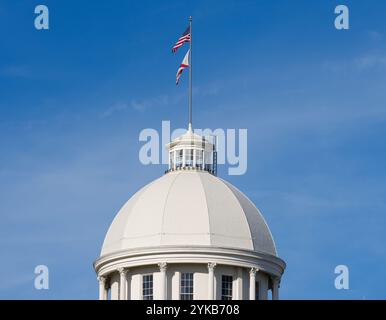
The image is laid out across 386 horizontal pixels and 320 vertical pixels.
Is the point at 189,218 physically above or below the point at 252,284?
above

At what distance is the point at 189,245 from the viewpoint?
121812mm

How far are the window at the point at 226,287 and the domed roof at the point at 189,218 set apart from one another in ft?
6.05

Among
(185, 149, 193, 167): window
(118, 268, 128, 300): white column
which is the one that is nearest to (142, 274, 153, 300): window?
(118, 268, 128, 300): white column

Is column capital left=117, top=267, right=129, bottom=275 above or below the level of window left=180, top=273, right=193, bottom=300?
above

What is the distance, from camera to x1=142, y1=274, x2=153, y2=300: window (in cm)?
12200

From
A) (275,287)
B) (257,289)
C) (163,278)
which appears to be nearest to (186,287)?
(163,278)

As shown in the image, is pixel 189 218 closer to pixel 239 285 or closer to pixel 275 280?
pixel 239 285

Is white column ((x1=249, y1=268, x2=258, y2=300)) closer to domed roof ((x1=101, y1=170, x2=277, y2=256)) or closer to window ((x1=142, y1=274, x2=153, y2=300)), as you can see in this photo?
domed roof ((x1=101, y1=170, x2=277, y2=256))

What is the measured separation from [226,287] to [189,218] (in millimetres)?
4672

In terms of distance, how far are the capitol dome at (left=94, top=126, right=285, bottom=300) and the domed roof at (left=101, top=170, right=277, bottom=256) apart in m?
0.06
